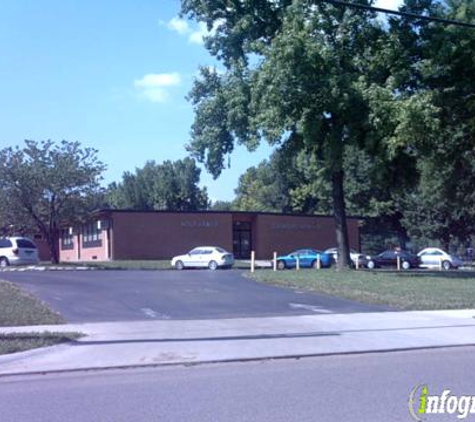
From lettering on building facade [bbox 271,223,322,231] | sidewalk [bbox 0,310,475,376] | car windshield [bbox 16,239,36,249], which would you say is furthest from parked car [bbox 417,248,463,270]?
sidewalk [bbox 0,310,475,376]

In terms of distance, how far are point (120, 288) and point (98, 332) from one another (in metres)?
9.11

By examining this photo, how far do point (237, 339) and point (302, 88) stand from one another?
51.6 ft

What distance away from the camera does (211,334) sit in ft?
46.4

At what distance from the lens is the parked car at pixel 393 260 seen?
48.6 meters

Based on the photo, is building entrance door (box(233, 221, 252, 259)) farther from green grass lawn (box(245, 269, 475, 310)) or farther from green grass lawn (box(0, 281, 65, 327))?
green grass lawn (box(0, 281, 65, 327))

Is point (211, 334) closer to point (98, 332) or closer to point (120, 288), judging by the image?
point (98, 332)

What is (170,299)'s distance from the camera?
20594mm

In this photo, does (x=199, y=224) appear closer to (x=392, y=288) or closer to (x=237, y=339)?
(x=392, y=288)

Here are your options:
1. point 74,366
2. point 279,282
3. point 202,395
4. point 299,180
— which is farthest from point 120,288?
point 299,180

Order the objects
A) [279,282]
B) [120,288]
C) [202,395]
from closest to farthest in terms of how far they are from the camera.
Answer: [202,395]
[120,288]
[279,282]

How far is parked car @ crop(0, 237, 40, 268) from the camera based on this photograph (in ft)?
127

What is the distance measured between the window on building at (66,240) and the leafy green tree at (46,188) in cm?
1969

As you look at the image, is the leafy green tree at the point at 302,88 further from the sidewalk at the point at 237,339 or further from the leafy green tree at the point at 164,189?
the leafy green tree at the point at 164,189

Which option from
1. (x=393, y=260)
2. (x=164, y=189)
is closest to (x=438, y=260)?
(x=393, y=260)
